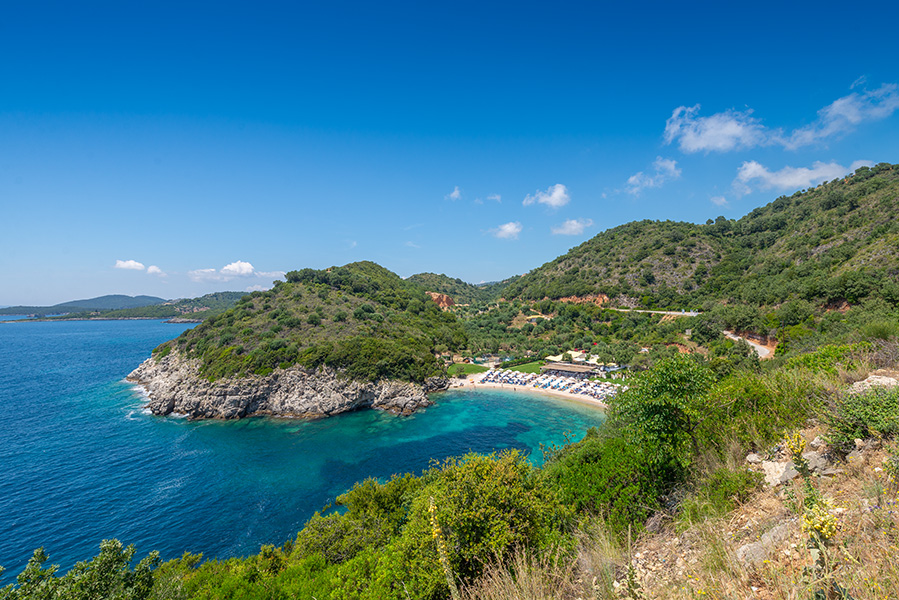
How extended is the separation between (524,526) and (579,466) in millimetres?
6767

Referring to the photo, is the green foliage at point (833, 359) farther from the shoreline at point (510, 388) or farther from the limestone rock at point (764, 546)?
the shoreline at point (510, 388)

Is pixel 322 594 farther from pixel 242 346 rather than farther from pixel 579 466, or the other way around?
pixel 242 346

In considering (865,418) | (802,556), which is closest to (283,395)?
(802,556)

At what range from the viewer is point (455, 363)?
63562 millimetres

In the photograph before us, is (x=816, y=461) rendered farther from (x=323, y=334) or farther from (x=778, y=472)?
(x=323, y=334)

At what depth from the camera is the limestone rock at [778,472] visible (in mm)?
6219

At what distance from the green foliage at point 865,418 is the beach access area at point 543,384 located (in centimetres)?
3946

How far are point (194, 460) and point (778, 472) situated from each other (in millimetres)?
39882

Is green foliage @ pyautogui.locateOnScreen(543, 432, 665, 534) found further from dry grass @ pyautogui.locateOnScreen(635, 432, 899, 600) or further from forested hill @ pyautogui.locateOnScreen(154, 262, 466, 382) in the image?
forested hill @ pyautogui.locateOnScreen(154, 262, 466, 382)

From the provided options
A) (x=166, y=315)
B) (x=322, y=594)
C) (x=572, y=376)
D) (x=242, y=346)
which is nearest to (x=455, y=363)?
(x=572, y=376)

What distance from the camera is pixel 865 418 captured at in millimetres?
5723

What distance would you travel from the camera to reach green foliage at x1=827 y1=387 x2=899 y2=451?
5.50m

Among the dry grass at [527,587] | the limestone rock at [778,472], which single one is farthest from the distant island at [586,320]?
the dry grass at [527,587]

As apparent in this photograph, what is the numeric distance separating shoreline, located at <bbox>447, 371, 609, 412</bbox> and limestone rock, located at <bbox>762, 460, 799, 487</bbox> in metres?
39.0
